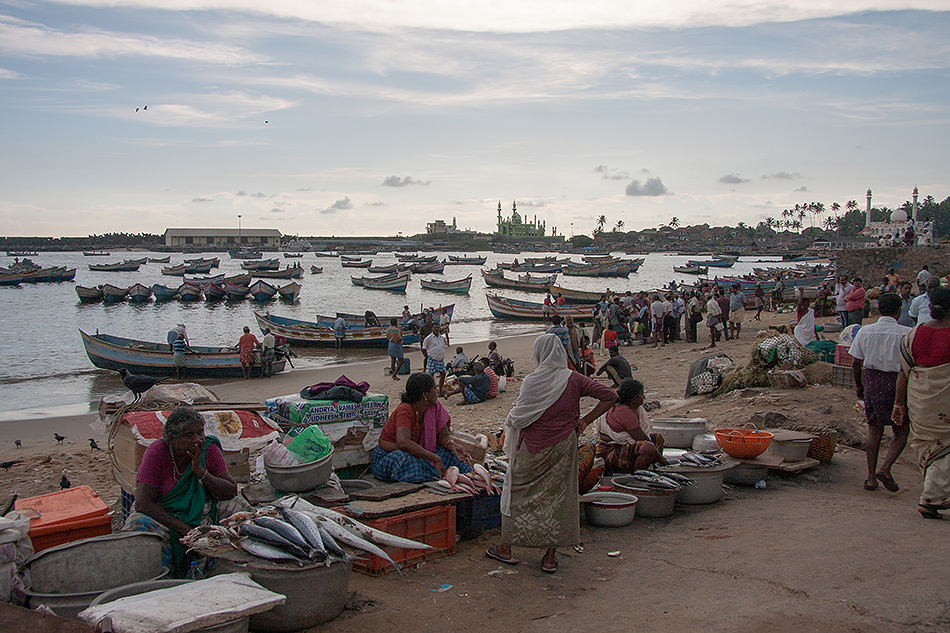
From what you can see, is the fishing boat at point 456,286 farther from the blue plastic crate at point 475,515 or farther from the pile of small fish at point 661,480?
the blue plastic crate at point 475,515

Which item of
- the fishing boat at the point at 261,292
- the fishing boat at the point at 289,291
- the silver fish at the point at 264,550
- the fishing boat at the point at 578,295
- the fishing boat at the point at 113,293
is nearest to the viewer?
the silver fish at the point at 264,550

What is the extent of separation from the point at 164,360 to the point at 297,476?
15.8m

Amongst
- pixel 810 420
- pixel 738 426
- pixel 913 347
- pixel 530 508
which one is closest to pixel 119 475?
pixel 530 508

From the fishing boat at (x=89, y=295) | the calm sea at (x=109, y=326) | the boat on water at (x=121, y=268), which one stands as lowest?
the calm sea at (x=109, y=326)

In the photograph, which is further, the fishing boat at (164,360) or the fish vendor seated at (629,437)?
the fishing boat at (164,360)

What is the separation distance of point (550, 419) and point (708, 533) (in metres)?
1.82

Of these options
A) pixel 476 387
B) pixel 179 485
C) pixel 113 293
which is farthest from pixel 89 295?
pixel 179 485

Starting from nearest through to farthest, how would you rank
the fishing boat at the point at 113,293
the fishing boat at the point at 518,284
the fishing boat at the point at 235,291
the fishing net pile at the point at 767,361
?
the fishing net pile at the point at 767,361 → the fishing boat at the point at 113,293 → the fishing boat at the point at 235,291 → the fishing boat at the point at 518,284

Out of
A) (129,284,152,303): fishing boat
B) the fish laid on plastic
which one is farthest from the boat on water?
the fish laid on plastic

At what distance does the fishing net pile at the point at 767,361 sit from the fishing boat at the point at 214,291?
4342 centimetres

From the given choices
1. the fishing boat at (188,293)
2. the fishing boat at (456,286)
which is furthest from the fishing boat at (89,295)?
the fishing boat at (456,286)

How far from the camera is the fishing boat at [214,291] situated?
46625 millimetres

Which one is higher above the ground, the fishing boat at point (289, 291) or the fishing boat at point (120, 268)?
the fishing boat at point (120, 268)

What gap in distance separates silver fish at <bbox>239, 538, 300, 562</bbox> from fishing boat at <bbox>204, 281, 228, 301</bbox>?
46.8 metres
